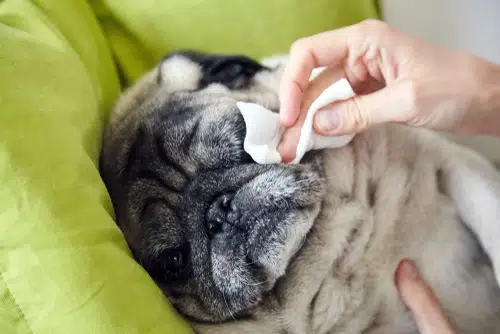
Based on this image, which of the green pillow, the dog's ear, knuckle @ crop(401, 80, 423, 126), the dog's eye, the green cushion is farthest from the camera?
the green pillow

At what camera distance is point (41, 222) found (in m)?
0.78

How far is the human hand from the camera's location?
0.92 meters

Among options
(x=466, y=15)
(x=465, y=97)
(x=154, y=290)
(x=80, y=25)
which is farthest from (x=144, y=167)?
(x=466, y=15)

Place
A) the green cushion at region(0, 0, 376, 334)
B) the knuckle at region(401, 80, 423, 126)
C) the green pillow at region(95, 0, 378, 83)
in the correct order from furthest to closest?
the green pillow at region(95, 0, 378, 83) → the knuckle at region(401, 80, 423, 126) → the green cushion at region(0, 0, 376, 334)

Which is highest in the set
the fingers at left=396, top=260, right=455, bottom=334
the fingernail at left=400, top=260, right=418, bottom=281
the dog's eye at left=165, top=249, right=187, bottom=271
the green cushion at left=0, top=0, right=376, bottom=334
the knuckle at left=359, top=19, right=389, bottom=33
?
the knuckle at left=359, top=19, right=389, bottom=33

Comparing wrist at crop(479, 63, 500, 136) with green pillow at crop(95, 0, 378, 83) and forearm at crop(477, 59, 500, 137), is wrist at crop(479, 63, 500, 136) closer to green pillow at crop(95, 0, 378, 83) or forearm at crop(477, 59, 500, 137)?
forearm at crop(477, 59, 500, 137)

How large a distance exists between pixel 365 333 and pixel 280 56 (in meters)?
0.68

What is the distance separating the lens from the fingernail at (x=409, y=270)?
1.06 meters

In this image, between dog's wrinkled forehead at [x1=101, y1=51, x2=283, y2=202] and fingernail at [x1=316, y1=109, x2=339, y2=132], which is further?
dog's wrinkled forehead at [x1=101, y1=51, x2=283, y2=202]

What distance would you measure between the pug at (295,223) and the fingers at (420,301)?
0.08 feet

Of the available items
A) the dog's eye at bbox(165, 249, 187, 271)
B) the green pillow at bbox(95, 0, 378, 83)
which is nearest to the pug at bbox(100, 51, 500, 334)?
the dog's eye at bbox(165, 249, 187, 271)

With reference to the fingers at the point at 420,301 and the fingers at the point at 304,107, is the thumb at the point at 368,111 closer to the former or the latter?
the fingers at the point at 304,107

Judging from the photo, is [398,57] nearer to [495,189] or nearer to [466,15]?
[495,189]

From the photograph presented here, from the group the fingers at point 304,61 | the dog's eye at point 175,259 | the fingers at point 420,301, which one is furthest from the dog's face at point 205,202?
the fingers at point 420,301
